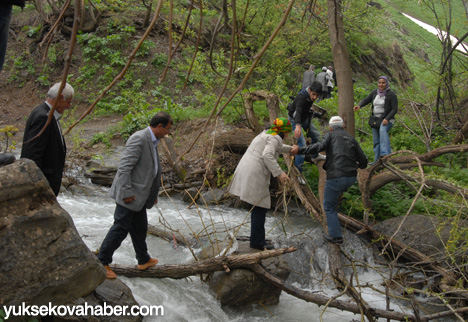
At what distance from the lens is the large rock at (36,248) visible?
10.5ft

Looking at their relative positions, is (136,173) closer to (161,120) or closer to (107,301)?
(161,120)

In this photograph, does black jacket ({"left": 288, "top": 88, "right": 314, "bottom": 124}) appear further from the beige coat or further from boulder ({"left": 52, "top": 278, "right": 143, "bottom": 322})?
boulder ({"left": 52, "top": 278, "right": 143, "bottom": 322})

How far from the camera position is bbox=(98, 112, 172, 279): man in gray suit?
Answer: 4363mm

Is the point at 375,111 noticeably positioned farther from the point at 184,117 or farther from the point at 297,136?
the point at 184,117

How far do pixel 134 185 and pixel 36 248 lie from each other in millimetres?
1287

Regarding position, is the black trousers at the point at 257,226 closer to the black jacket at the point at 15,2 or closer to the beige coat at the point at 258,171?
the beige coat at the point at 258,171

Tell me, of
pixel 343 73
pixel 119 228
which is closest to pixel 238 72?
pixel 343 73

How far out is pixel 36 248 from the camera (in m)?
3.35

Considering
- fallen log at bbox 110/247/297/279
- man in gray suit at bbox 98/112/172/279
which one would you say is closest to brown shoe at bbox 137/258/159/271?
fallen log at bbox 110/247/297/279

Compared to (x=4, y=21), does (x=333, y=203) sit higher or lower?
lower

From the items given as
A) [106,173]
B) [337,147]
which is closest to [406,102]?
[337,147]

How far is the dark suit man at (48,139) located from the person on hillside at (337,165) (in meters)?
3.18

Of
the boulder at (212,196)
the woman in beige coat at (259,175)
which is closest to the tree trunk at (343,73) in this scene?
the woman in beige coat at (259,175)

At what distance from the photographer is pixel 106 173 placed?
10.1 m
